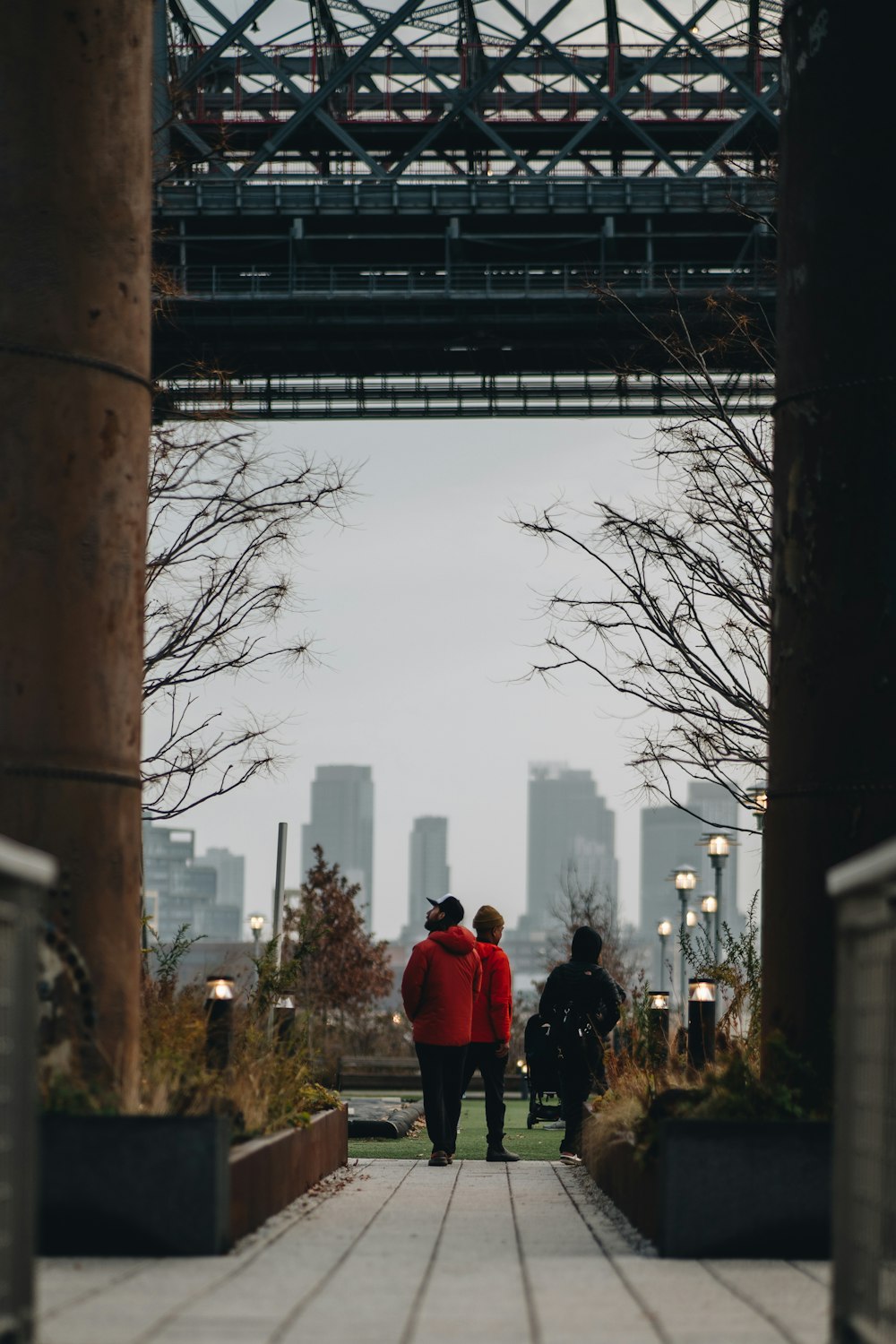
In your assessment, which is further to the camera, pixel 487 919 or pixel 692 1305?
pixel 487 919

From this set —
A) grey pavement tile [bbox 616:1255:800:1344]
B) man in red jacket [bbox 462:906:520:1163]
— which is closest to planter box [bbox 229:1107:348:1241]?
grey pavement tile [bbox 616:1255:800:1344]

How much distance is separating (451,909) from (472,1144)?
170 inches

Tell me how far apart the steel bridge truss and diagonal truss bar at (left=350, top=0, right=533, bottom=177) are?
133mm

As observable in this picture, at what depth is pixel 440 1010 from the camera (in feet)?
38.6

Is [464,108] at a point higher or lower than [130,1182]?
higher

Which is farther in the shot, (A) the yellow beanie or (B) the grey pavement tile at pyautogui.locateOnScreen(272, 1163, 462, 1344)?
(A) the yellow beanie

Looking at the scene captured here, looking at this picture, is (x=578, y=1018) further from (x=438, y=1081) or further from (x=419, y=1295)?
(x=419, y=1295)

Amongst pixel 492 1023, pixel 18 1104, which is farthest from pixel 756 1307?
pixel 492 1023

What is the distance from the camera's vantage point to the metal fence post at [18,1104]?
4441mm

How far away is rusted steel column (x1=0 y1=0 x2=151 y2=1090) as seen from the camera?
758 centimetres

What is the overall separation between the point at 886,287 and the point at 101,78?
3.67 m

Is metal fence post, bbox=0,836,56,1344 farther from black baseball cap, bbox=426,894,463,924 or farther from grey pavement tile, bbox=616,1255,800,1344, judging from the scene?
black baseball cap, bbox=426,894,463,924

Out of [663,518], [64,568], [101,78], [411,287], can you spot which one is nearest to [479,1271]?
[64,568]

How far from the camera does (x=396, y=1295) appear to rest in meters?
5.69
